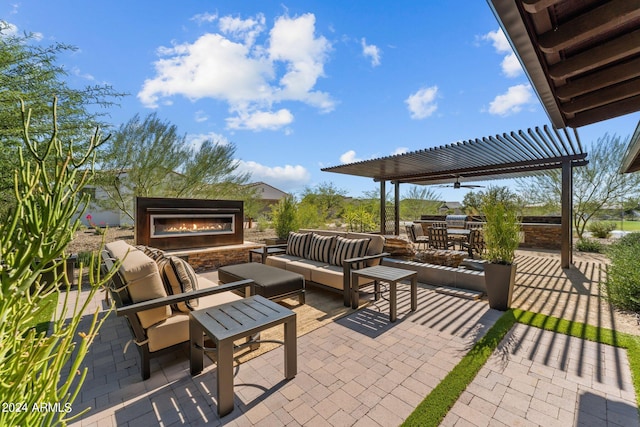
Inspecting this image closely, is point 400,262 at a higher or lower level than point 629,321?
higher

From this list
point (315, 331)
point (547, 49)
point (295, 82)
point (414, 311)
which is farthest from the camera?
point (295, 82)

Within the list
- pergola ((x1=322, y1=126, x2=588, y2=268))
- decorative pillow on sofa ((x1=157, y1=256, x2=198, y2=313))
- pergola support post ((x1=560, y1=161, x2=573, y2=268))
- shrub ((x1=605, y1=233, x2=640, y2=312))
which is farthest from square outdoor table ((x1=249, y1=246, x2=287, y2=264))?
pergola support post ((x1=560, y1=161, x2=573, y2=268))

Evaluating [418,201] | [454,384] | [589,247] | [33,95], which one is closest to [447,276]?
[454,384]

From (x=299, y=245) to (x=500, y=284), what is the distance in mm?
3406

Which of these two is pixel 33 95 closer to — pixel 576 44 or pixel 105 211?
pixel 576 44

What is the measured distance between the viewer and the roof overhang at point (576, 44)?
5.23 ft

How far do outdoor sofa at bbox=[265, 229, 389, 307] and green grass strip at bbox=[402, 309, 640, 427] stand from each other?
1.78 meters

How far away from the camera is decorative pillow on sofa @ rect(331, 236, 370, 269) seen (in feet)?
15.1

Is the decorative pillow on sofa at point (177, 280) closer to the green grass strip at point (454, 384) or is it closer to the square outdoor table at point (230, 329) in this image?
the square outdoor table at point (230, 329)

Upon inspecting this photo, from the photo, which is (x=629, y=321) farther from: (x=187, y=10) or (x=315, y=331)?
(x=187, y=10)

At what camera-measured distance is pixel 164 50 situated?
5.99 metres

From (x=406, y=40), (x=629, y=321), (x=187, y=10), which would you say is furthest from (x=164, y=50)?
(x=629, y=321)

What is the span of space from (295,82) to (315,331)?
7198mm

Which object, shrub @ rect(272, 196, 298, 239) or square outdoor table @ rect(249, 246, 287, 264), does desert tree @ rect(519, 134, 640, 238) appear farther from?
square outdoor table @ rect(249, 246, 287, 264)
